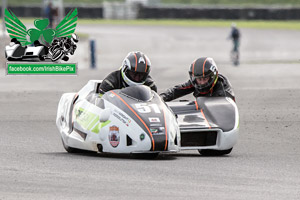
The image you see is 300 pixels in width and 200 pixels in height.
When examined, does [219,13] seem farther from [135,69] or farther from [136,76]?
[135,69]

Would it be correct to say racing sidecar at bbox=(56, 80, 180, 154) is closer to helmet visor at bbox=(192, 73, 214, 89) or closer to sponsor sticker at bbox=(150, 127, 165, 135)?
sponsor sticker at bbox=(150, 127, 165, 135)

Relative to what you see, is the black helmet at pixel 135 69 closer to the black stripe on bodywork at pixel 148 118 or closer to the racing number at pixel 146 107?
the black stripe on bodywork at pixel 148 118

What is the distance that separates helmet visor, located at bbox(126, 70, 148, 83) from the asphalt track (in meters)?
1.10

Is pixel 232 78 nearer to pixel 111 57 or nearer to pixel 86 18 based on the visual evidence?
pixel 111 57

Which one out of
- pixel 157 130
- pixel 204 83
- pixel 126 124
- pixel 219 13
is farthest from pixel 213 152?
pixel 219 13

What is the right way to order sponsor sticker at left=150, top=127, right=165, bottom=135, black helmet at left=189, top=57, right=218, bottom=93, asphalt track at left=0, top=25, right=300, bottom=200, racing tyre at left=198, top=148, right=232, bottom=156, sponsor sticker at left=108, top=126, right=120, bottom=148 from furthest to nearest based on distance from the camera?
black helmet at left=189, top=57, right=218, bottom=93 < racing tyre at left=198, top=148, right=232, bottom=156 < sponsor sticker at left=108, top=126, right=120, bottom=148 < sponsor sticker at left=150, top=127, right=165, bottom=135 < asphalt track at left=0, top=25, right=300, bottom=200

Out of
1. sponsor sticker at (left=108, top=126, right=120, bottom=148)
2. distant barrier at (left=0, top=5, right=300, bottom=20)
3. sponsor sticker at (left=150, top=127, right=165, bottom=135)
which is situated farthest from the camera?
distant barrier at (left=0, top=5, right=300, bottom=20)

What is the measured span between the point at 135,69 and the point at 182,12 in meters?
47.3

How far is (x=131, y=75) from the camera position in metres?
10.1

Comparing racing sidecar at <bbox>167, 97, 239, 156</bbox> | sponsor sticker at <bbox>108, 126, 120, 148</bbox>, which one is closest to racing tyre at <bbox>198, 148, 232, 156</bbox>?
racing sidecar at <bbox>167, 97, 239, 156</bbox>

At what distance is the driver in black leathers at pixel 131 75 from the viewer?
10.0 m

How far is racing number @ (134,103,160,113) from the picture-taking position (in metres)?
9.18

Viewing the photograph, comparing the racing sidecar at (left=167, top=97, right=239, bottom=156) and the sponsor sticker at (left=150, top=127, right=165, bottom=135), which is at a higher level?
the sponsor sticker at (left=150, top=127, right=165, bottom=135)

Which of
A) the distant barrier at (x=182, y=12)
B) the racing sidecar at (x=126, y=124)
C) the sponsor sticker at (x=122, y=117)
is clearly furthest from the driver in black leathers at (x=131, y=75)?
the distant barrier at (x=182, y=12)
